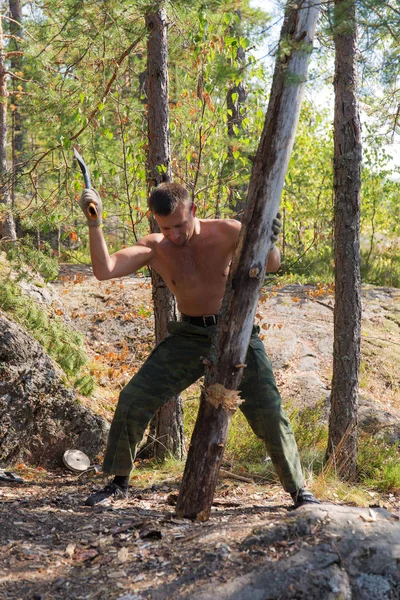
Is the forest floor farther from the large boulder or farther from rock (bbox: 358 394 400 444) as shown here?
the large boulder

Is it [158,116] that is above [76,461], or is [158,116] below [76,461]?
above

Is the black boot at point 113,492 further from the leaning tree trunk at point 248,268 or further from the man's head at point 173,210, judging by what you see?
the man's head at point 173,210

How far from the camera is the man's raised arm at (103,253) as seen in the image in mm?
3908

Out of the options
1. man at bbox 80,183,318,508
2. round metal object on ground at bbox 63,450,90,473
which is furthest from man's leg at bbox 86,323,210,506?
round metal object on ground at bbox 63,450,90,473

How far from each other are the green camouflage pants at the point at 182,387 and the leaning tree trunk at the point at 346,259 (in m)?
1.29

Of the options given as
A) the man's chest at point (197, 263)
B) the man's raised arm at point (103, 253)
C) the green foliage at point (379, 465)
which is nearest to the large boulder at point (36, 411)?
the man's raised arm at point (103, 253)

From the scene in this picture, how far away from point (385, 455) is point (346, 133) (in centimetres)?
275

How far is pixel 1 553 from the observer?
3.50 m

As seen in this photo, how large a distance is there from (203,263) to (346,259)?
1.54m

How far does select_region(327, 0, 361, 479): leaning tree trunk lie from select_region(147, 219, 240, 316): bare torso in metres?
1.38

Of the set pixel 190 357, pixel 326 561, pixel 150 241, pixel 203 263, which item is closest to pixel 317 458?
pixel 190 357

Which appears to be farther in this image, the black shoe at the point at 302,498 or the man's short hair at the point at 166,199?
the black shoe at the point at 302,498

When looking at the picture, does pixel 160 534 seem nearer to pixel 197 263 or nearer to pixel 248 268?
pixel 248 268

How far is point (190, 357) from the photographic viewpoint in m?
4.39
